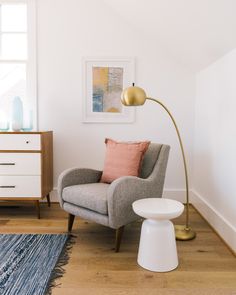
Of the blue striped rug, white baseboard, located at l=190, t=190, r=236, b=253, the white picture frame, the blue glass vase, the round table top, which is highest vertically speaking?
the white picture frame

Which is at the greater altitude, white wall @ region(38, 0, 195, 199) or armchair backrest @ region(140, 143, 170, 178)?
white wall @ region(38, 0, 195, 199)

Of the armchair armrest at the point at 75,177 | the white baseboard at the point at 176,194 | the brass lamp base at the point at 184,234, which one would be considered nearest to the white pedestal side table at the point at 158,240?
the brass lamp base at the point at 184,234

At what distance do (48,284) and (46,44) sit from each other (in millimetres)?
2648

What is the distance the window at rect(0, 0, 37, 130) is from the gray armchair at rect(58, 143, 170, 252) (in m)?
1.18

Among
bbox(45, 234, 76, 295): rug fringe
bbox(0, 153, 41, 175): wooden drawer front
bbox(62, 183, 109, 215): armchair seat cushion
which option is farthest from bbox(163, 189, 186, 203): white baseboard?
bbox(0, 153, 41, 175): wooden drawer front

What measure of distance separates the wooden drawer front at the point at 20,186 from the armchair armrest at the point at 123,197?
1.11m

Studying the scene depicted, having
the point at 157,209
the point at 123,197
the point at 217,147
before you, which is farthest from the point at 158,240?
the point at 217,147

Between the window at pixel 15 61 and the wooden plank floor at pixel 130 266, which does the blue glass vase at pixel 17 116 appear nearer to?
the window at pixel 15 61

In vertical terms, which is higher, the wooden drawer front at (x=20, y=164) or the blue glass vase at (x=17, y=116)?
the blue glass vase at (x=17, y=116)

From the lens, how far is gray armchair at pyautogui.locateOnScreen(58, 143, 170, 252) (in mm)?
2098

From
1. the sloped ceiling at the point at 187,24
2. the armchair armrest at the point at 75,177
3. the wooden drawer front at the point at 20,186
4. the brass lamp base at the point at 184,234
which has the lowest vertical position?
the brass lamp base at the point at 184,234

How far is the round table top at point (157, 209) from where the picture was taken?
1857 mm

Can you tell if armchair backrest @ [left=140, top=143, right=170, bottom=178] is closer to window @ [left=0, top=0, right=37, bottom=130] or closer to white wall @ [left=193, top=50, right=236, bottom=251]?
white wall @ [left=193, top=50, right=236, bottom=251]

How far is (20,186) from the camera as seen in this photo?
2893 millimetres
